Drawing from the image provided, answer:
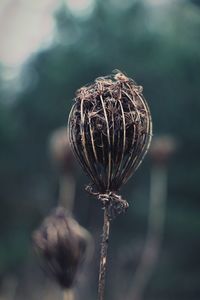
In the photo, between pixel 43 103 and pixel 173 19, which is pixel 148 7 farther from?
pixel 43 103

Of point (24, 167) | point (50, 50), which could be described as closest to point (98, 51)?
point (50, 50)

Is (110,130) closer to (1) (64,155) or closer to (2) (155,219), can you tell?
(1) (64,155)

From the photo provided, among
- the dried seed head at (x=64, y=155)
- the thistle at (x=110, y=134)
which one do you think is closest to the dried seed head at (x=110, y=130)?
the thistle at (x=110, y=134)

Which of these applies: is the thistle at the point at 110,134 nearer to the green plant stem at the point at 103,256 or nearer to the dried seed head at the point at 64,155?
the green plant stem at the point at 103,256

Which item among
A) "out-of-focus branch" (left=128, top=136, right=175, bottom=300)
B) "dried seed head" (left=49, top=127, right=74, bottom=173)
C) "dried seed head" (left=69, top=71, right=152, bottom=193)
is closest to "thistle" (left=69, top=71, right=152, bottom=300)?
"dried seed head" (left=69, top=71, right=152, bottom=193)

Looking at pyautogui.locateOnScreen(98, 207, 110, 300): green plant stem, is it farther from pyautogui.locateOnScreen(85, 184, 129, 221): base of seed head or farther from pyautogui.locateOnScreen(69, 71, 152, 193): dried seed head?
pyautogui.locateOnScreen(69, 71, 152, 193): dried seed head

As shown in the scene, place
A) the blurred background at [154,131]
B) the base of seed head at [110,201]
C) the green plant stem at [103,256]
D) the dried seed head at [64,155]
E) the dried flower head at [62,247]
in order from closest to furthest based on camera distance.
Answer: the green plant stem at [103,256]
the base of seed head at [110,201]
the dried flower head at [62,247]
the dried seed head at [64,155]
the blurred background at [154,131]

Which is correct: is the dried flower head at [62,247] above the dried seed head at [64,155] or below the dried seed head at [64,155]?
below
